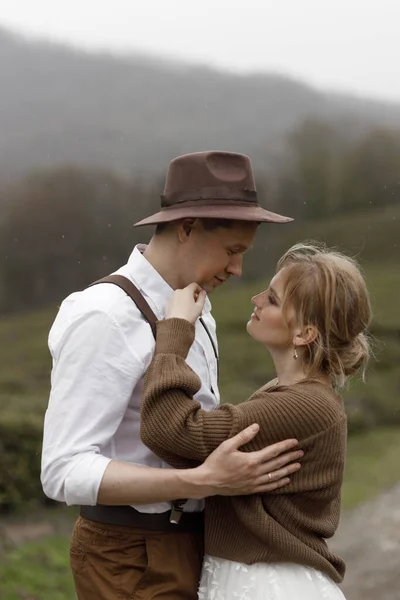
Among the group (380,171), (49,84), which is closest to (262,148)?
(380,171)

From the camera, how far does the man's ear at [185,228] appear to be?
200 cm

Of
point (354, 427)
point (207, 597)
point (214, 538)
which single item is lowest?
point (354, 427)

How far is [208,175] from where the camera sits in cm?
200

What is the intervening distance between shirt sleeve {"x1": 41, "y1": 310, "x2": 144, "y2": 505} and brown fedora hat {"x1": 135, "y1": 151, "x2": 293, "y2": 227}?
301mm

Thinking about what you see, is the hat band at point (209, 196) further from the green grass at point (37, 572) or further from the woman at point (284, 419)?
the green grass at point (37, 572)

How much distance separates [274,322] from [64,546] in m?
2.34

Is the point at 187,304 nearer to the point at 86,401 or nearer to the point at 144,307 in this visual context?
the point at 144,307

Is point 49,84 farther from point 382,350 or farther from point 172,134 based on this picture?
point 382,350

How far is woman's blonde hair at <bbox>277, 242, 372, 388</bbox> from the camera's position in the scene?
6.44ft

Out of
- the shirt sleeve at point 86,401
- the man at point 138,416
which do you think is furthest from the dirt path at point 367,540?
the shirt sleeve at point 86,401

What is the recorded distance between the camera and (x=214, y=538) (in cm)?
194

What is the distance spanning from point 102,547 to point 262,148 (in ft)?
9.96

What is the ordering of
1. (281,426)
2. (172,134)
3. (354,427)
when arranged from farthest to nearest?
(354,427) → (172,134) → (281,426)

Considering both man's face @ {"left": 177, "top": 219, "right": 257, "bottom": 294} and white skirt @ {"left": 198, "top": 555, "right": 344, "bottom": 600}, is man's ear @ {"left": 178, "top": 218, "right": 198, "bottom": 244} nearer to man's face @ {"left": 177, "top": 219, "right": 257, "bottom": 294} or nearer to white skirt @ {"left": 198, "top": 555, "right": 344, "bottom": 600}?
man's face @ {"left": 177, "top": 219, "right": 257, "bottom": 294}
